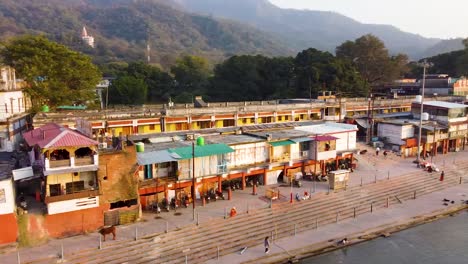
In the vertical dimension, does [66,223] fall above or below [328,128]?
below

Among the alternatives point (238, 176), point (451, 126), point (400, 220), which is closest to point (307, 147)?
point (238, 176)

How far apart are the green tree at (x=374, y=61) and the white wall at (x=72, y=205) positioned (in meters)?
68.3

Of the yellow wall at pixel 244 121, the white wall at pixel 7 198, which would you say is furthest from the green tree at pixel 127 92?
the white wall at pixel 7 198

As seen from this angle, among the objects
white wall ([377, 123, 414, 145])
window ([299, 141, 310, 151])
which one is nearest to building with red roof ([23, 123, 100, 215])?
window ([299, 141, 310, 151])

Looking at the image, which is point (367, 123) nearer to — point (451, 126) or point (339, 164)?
point (451, 126)

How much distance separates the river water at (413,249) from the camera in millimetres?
23594

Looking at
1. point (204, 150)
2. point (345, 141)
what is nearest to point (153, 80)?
point (345, 141)

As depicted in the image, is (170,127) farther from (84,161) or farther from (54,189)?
(54,189)

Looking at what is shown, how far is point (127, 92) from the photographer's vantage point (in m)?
68.4

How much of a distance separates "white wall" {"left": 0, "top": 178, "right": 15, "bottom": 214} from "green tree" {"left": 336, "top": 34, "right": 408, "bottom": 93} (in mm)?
71970

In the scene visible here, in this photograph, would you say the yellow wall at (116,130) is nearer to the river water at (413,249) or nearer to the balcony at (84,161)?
the balcony at (84,161)

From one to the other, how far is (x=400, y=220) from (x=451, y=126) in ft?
82.7

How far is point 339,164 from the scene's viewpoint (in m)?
38.4

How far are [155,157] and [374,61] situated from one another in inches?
2599
